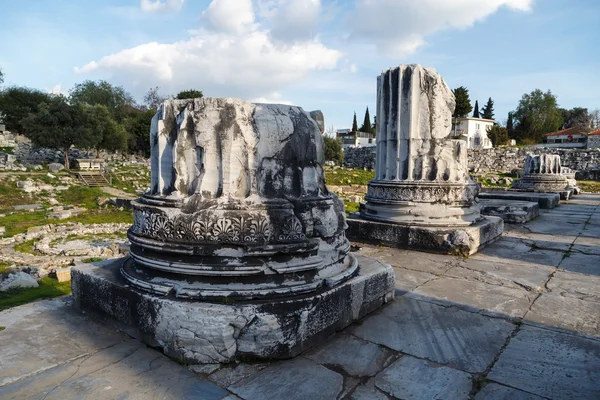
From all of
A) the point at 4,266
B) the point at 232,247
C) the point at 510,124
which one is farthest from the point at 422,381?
the point at 510,124

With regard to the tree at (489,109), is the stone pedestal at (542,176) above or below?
below

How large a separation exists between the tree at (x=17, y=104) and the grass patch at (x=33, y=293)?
126ft

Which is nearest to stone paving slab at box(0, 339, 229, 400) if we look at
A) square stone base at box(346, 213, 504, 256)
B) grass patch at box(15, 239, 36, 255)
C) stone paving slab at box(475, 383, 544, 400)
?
stone paving slab at box(475, 383, 544, 400)

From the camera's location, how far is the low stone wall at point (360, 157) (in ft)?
133

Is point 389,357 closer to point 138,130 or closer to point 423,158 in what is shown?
point 423,158

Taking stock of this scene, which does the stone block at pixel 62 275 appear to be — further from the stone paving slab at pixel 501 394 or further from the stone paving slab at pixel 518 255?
the stone paving slab at pixel 518 255

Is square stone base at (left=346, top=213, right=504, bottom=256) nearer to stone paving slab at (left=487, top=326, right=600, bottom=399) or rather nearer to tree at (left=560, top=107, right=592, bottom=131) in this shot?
stone paving slab at (left=487, top=326, right=600, bottom=399)

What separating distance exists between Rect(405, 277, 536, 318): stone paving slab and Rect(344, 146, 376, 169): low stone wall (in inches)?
1441

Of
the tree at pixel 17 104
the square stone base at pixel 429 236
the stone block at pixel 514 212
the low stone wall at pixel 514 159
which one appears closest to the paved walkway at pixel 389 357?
the square stone base at pixel 429 236

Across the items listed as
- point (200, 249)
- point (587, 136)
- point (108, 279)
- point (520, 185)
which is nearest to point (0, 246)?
point (108, 279)

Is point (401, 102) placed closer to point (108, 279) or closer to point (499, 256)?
point (499, 256)

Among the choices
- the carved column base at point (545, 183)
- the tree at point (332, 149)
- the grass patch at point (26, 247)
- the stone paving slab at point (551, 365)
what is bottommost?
the grass patch at point (26, 247)

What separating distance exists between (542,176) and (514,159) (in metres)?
20.9

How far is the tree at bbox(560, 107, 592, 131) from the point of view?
201 ft
